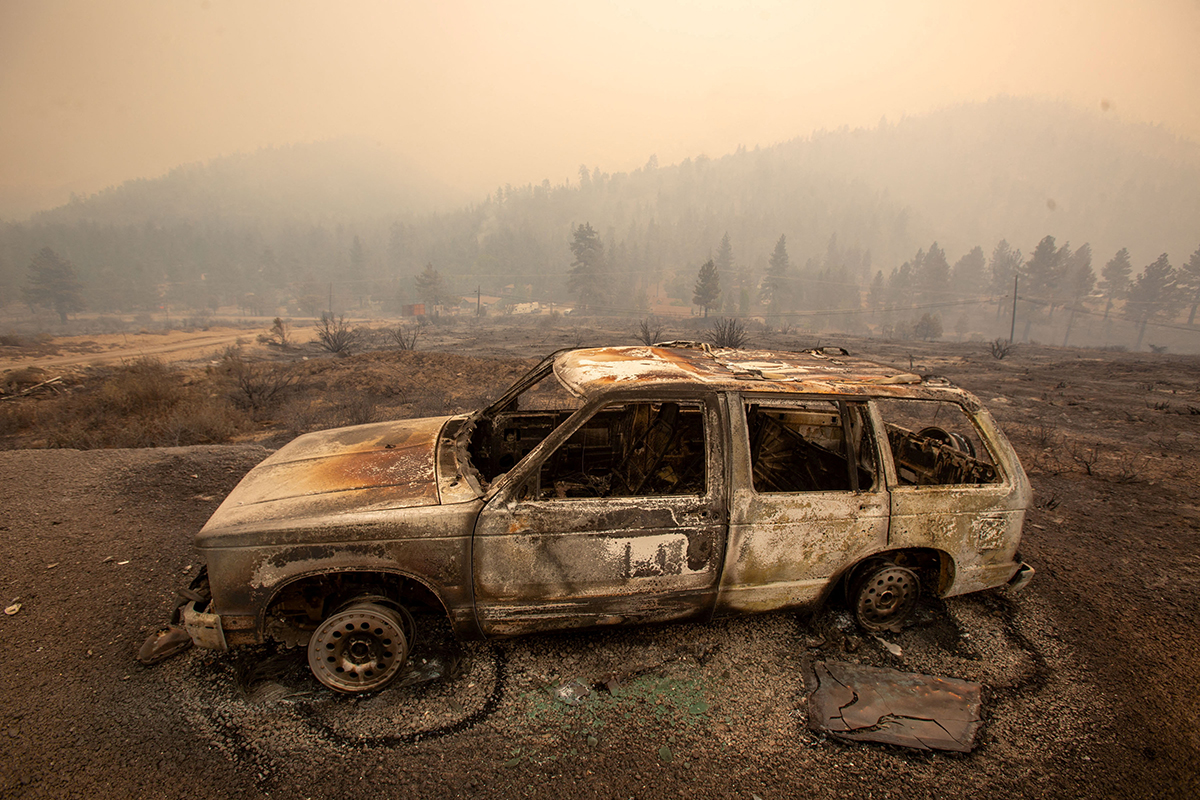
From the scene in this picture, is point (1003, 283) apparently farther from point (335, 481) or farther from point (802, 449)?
point (335, 481)

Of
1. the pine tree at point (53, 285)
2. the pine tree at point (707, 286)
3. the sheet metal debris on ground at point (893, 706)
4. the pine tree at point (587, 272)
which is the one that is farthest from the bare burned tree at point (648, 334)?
the pine tree at point (53, 285)

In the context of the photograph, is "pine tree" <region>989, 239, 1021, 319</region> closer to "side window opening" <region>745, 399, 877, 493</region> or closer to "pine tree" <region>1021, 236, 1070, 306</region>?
"pine tree" <region>1021, 236, 1070, 306</region>

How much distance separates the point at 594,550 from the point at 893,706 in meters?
1.80

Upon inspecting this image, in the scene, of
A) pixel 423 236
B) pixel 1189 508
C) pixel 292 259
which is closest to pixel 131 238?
pixel 292 259

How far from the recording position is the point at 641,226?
129750mm

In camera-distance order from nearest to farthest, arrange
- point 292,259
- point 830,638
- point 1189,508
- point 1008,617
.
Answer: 1. point 830,638
2. point 1008,617
3. point 1189,508
4. point 292,259

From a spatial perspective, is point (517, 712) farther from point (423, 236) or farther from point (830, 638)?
point (423, 236)

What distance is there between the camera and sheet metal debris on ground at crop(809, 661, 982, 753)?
2.45 metres

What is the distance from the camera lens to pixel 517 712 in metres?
2.54

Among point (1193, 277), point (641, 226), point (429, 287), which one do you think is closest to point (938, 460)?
point (429, 287)

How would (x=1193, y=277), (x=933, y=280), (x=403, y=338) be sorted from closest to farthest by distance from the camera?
(x=403, y=338), (x=1193, y=277), (x=933, y=280)

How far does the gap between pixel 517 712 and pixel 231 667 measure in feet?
5.41

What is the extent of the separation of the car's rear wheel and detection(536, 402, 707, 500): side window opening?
3.87 ft

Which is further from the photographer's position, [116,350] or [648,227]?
[648,227]
